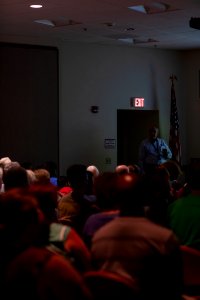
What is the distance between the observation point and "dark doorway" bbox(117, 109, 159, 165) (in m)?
14.9

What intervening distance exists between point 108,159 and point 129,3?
5107 mm

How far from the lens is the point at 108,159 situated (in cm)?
1354

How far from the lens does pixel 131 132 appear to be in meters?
15.1

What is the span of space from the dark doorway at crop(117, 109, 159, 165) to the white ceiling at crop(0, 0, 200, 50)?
2072 mm

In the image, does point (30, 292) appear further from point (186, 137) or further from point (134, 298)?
point (186, 137)

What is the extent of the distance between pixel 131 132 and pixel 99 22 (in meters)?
4.91

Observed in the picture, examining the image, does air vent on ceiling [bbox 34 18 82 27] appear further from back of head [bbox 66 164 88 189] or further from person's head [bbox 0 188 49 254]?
person's head [bbox 0 188 49 254]

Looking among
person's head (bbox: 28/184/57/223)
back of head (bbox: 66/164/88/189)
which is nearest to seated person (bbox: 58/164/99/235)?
back of head (bbox: 66/164/88/189)

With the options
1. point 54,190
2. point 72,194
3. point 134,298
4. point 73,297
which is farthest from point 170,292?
point 72,194

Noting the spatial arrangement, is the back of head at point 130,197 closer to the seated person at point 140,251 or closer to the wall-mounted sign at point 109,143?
the seated person at point 140,251

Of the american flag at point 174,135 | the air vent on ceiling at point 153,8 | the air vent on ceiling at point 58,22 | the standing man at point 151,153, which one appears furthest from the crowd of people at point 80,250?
the american flag at point 174,135

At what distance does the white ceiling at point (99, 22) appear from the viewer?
9102 millimetres

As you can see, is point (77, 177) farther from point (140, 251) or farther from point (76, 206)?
point (140, 251)

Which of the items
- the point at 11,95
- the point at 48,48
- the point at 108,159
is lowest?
the point at 108,159
